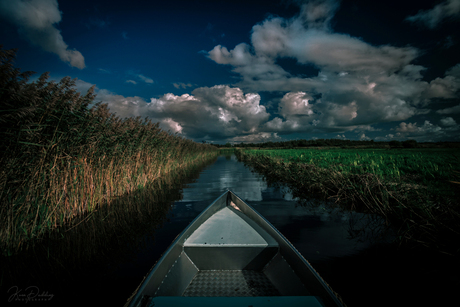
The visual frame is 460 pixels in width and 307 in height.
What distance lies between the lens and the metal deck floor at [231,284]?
2.19 meters

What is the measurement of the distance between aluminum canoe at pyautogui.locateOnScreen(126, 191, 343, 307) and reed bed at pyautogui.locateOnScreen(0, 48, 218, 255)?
122 inches

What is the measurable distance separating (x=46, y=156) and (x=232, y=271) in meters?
4.25

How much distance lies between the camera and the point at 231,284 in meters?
2.33

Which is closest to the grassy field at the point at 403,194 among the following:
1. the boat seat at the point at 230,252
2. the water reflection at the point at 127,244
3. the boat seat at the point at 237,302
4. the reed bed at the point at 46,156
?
the water reflection at the point at 127,244

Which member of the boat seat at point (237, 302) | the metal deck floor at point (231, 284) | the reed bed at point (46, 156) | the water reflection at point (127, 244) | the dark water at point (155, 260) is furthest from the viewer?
the reed bed at point (46, 156)

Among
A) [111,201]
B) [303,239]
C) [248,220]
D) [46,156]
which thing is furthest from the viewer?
[111,201]

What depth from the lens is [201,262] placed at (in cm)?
263

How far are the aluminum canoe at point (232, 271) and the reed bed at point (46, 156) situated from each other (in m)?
3.10

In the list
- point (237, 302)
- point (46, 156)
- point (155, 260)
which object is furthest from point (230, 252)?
point (46, 156)

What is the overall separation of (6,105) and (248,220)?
4.39 metres

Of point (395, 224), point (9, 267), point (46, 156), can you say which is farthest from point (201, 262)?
point (395, 224)

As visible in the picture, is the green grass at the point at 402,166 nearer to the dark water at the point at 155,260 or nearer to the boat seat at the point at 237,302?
the dark water at the point at 155,260

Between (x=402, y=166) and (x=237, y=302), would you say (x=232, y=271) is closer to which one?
(x=237, y=302)

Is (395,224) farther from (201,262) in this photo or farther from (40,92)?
(40,92)
